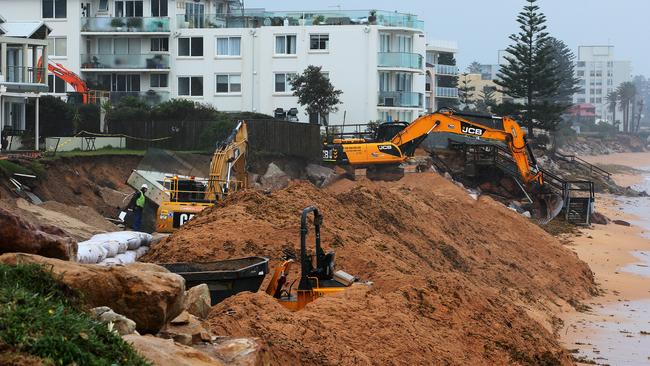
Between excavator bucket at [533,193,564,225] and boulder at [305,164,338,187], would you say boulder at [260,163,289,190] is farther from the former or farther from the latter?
excavator bucket at [533,193,564,225]

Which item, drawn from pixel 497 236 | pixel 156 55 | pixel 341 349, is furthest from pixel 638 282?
pixel 156 55

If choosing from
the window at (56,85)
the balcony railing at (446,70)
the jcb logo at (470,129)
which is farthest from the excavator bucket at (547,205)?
the balcony railing at (446,70)

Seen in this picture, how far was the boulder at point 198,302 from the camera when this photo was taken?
1279 centimetres

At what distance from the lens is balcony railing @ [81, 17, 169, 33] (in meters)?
56.6

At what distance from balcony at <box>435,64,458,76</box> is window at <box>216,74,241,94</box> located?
126 ft

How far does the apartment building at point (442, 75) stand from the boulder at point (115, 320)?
3087 inches

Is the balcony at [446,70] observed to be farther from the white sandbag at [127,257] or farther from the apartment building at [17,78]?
the white sandbag at [127,257]

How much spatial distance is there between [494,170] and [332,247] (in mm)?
24399

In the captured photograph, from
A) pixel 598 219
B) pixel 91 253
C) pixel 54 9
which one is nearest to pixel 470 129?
pixel 598 219

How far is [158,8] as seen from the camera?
57.4 metres

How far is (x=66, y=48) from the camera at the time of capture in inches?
2243

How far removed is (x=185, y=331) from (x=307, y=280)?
5.00 metres

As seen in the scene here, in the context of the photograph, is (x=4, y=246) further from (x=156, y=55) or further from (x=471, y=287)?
(x=156, y=55)

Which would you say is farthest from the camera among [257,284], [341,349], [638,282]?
[638,282]
